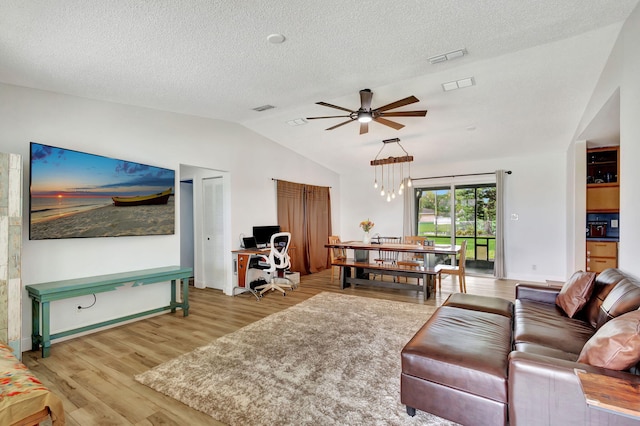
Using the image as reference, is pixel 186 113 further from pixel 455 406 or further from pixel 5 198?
pixel 455 406

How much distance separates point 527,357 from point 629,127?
220cm

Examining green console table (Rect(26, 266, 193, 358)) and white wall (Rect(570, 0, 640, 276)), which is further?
green console table (Rect(26, 266, 193, 358))

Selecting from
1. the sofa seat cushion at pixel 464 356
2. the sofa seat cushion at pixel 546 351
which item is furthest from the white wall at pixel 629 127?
the sofa seat cushion at pixel 464 356

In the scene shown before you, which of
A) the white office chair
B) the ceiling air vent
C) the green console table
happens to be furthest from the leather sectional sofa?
the ceiling air vent

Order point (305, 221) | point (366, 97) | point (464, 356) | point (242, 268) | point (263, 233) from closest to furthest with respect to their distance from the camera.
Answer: point (464, 356) → point (366, 97) → point (242, 268) → point (263, 233) → point (305, 221)

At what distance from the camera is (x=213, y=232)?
5473 mm

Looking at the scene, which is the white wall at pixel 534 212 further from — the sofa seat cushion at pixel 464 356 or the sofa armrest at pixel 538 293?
the sofa seat cushion at pixel 464 356

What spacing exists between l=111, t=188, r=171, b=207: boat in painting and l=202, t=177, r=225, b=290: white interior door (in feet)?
4.09

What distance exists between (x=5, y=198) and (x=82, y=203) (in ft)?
2.66

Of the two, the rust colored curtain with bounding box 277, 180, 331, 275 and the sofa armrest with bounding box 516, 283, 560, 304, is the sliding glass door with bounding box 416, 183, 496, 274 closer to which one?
the rust colored curtain with bounding box 277, 180, 331, 275

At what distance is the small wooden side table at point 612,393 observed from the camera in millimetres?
1045

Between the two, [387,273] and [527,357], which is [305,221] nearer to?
[387,273]

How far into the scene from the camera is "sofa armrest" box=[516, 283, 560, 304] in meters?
2.99

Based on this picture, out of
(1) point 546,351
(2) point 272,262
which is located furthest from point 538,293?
(2) point 272,262
